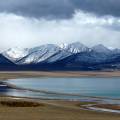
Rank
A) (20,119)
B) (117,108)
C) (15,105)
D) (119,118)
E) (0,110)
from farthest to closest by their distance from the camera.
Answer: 1. (117,108)
2. (15,105)
3. (0,110)
4. (119,118)
5. (20,119)

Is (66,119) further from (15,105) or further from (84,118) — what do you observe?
(15,105)

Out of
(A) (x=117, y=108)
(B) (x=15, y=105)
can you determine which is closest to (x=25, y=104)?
(B) (x=15, y=105)

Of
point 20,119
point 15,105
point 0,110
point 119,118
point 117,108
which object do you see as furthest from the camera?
point 117,108

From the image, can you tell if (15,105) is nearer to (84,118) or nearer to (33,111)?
(33,111)

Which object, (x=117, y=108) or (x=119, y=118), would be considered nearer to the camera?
(x=119, y=118)

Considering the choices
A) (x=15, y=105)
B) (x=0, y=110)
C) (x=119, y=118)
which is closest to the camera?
(x=119, y=118)

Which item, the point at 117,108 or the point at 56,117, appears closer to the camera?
the point at 56,117

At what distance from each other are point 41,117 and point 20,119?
319 cm

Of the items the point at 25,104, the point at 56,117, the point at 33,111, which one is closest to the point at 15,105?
the point at 25,104

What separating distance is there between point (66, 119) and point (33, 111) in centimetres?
939

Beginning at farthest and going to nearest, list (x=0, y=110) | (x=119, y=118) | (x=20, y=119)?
(x=0, y=110) < (x=119, y=118) < (x=20, y=119)

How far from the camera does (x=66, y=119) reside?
1966 inches

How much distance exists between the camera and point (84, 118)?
170 ft

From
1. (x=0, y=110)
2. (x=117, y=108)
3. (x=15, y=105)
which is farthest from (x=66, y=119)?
(x=117, y=108)
